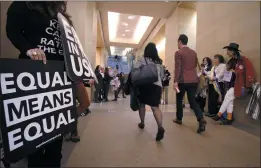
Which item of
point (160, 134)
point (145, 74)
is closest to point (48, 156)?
point (160, 134)

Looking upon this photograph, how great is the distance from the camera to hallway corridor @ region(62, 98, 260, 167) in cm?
36

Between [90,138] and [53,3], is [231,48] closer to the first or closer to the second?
[53,3]

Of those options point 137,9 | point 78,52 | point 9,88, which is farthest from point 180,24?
point 9,88

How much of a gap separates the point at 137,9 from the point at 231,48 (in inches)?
11.1

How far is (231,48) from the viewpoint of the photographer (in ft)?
1.22

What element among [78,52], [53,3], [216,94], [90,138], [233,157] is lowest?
[90,138]

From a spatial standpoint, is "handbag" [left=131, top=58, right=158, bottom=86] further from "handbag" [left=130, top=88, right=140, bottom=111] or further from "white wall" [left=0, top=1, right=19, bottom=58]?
"white wall" [left=0, top=1, right=19, bottom=58]

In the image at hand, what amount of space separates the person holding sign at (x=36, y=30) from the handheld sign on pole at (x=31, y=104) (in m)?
0.03

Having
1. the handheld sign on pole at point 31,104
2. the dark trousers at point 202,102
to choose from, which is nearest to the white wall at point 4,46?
the handheld sign on pole at point 31,104

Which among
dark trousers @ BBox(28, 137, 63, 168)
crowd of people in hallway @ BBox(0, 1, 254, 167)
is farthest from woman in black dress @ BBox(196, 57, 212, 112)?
dark trousers @ BBox(28, 137, 63, 168)

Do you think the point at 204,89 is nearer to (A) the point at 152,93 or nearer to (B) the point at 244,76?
(B) the point at 244,76

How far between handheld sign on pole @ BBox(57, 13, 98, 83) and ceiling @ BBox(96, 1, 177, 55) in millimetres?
158

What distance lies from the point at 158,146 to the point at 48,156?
0.43 m

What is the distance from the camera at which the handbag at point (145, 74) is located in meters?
0.83
